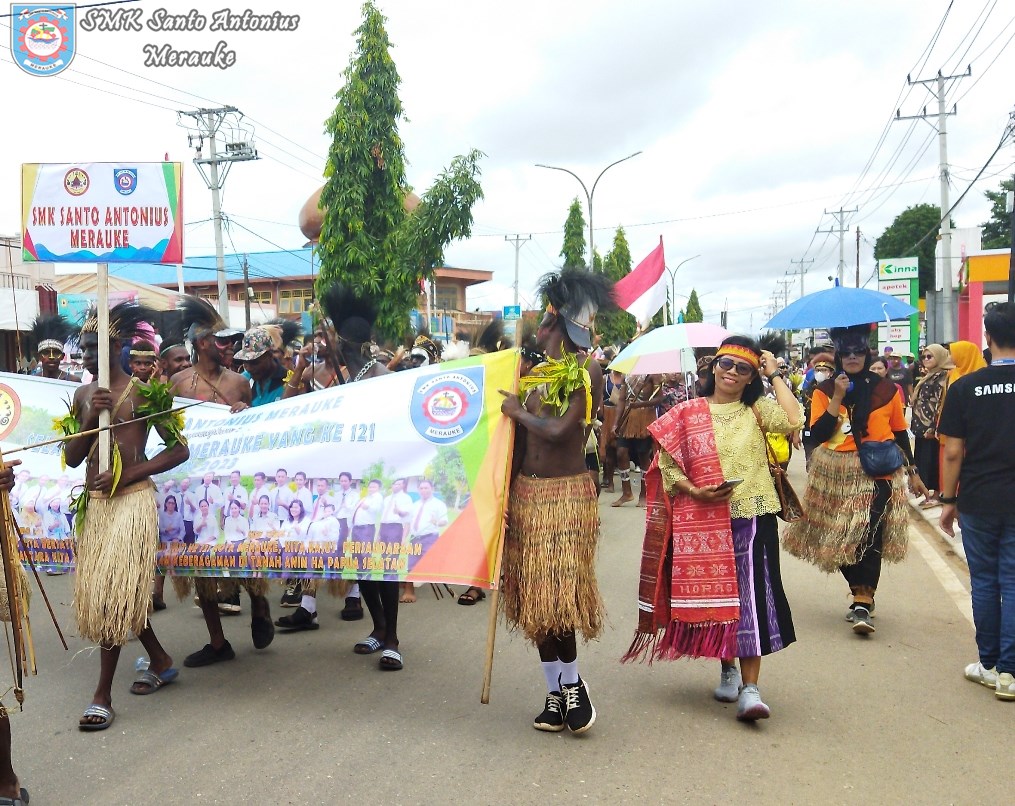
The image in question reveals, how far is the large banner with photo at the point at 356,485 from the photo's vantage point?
4344 millimetres

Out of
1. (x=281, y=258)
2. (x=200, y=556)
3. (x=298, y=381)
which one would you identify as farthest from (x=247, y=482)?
(x=281, y=258)

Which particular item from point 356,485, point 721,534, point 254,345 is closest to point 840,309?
point 721,534

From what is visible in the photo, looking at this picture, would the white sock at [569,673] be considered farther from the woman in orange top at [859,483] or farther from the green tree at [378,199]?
the green tree at [378,199]

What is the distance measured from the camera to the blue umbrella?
5.79 metres

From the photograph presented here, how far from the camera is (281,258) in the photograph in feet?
149

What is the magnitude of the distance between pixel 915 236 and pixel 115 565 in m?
66.9

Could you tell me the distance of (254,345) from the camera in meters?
7.02

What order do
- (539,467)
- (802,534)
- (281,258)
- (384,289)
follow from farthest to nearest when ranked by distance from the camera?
(281,258) → (384,289) → (802,534) → (539,467)

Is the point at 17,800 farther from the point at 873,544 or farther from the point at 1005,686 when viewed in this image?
the point at 873,544

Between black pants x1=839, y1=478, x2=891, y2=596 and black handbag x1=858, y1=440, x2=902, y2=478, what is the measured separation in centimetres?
9

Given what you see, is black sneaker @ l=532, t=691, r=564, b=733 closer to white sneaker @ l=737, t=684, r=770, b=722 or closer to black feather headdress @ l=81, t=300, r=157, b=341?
white sneaker @ l=737, t=684, r=770, b=722

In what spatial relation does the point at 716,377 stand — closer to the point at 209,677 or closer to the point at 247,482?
the point at 247,482

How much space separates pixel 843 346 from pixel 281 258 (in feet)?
138

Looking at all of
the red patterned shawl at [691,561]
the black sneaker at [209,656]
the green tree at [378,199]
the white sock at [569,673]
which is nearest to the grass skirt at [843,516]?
the red patterned shawl at [691,561]
